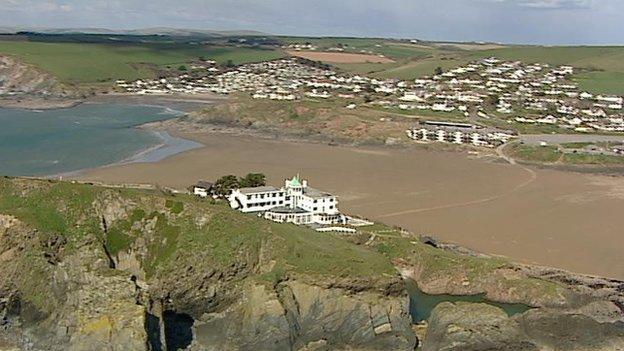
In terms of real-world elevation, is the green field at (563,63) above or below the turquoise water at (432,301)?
above

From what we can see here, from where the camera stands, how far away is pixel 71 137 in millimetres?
87875

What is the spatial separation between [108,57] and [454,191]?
120 m

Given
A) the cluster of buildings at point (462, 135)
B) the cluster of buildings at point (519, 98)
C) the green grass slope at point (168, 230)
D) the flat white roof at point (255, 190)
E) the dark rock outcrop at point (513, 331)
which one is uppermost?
the green grass slope at point (168, 230)

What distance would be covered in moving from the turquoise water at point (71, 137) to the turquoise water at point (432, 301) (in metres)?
40.0

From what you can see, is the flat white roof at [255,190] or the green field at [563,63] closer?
the flat white roof at [255,190]

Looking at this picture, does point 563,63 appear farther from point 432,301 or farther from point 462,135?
point 432,301

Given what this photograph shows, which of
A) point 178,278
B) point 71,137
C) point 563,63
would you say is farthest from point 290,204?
point 563,63

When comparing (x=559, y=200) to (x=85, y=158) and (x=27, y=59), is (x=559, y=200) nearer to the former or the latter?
(x=85, y=158)

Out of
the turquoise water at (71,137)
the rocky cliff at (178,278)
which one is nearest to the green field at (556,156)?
the turquoise water at (71,137)

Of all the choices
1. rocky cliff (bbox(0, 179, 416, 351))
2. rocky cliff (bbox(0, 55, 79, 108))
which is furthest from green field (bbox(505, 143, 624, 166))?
rocky cliff (bbox(0, 55, 79, 108))

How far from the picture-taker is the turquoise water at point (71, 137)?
72188mm

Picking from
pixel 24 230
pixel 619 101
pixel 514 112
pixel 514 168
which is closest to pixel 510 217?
pixel 514 168

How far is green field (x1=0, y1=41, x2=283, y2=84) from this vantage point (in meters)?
148

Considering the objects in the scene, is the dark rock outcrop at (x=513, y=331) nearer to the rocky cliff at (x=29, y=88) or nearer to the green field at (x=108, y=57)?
the rocky cliff at (x=29, y=88)
